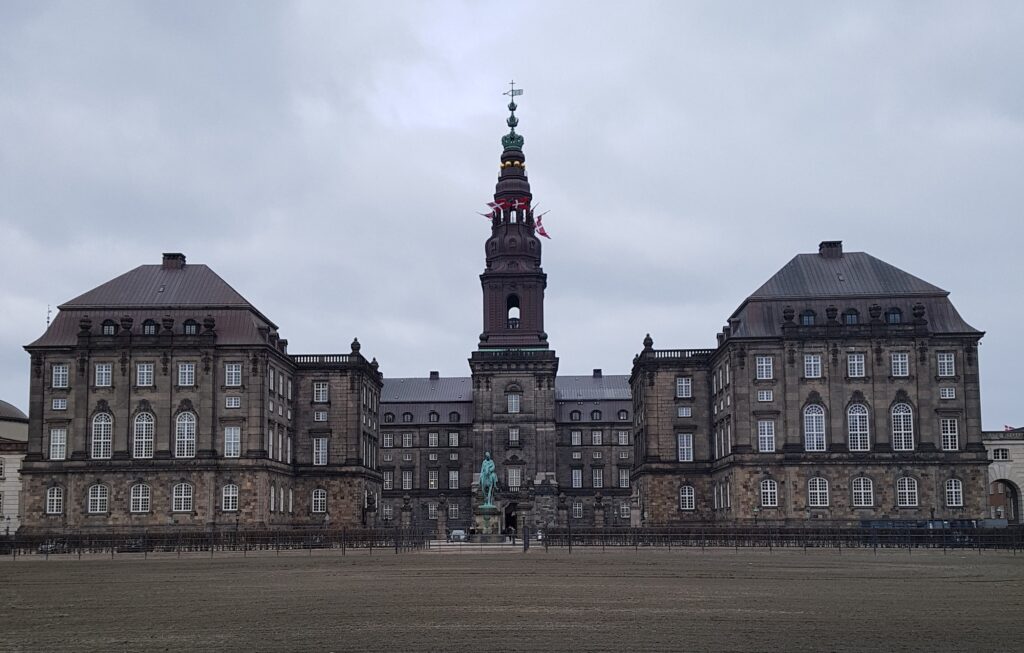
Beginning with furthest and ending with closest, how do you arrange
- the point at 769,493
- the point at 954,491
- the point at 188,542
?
the point at 769,493, the point at 954,491, the point at 188,542

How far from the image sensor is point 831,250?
94562mm

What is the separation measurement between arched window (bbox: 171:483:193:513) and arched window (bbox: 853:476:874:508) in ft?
154

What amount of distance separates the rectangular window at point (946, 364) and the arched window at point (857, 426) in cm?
610

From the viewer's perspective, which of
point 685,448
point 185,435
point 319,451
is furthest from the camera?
point 685,448

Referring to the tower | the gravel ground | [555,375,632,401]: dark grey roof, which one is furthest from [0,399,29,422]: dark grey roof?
the gravel ground

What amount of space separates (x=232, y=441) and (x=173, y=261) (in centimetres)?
1626

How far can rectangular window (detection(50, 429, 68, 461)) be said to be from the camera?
288 ft

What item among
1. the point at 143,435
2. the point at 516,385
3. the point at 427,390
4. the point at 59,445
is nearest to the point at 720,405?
the point at 516,385

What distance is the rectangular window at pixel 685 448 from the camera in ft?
333

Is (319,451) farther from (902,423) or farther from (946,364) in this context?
(946,364)

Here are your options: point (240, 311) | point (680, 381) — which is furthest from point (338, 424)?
point (680, 381)

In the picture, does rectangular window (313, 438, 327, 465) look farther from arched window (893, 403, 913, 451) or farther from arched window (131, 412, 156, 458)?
arched window (893, 403, 913, 451)

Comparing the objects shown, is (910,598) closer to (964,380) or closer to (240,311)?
(964,380)

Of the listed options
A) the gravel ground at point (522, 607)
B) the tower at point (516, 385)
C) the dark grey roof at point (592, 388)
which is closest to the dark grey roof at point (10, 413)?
the tower at point (516, 385)
